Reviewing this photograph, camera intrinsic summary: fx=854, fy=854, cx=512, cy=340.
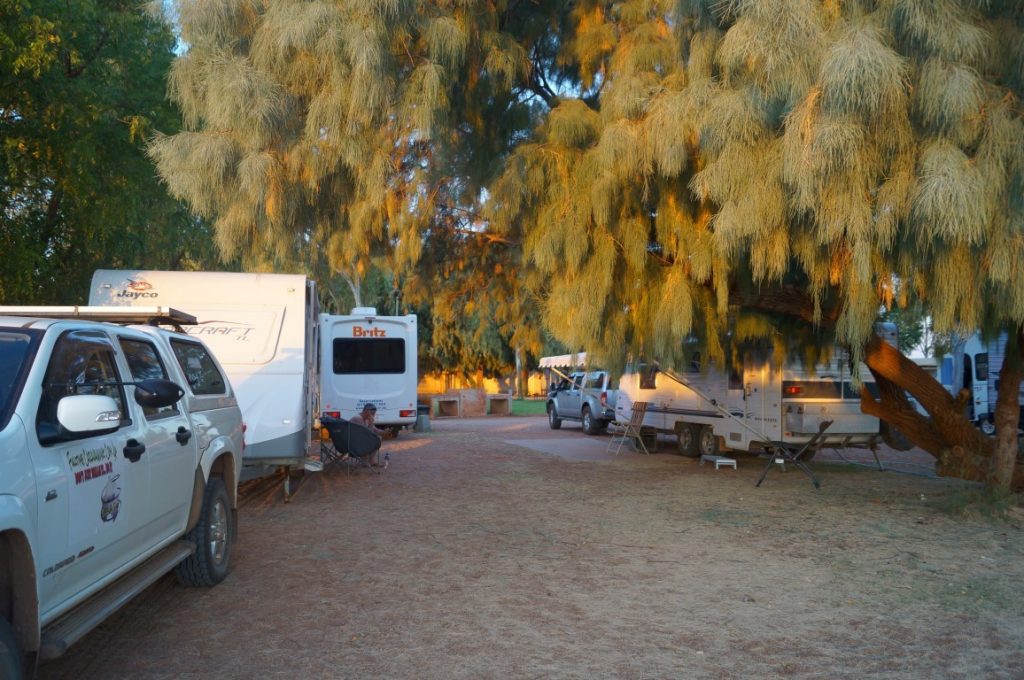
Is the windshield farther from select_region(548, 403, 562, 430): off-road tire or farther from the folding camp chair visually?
select_region(548, 403, 562, 430): off-road tire

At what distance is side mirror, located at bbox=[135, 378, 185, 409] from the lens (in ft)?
15.8

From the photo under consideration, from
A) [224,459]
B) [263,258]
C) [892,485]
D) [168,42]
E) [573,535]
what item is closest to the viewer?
[224,459]

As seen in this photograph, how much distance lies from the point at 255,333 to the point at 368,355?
28.7ft

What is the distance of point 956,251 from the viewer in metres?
7.18

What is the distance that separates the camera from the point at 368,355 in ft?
62.6

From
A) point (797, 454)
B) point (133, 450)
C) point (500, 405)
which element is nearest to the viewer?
point (133, 450)

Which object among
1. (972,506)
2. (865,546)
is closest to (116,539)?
(865,546)

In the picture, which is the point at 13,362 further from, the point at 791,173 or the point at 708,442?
the point at 708,442

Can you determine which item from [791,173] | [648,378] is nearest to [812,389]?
[648,378]

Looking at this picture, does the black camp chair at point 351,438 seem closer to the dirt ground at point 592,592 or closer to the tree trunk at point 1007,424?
the dirt ground at point 592,592

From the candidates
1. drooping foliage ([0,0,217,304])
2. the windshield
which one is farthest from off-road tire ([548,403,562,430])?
the windshield

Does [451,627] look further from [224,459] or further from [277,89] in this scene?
[277,89]

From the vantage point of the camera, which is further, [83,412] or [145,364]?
[145,364]

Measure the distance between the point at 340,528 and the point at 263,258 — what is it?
13.2 ft
